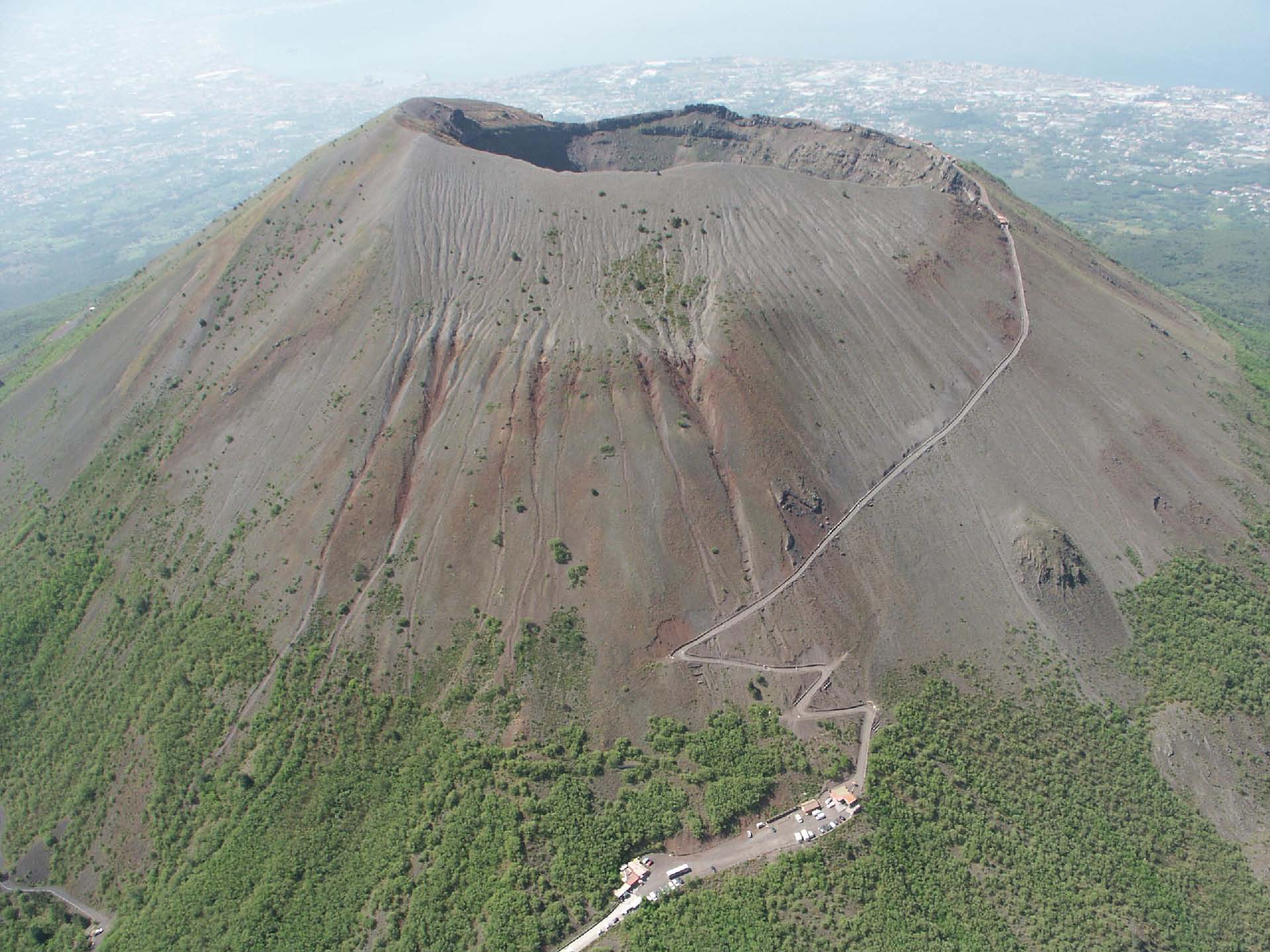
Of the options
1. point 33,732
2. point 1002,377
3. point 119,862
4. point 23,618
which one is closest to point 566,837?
point 119,862

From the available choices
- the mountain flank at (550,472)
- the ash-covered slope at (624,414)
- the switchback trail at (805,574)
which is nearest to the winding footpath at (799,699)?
the switchback trail at (805,574)

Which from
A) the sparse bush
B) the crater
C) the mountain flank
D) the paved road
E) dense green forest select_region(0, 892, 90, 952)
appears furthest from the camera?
the crater

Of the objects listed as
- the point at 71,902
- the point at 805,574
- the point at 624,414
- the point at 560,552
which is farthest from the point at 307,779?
the point at 805,574

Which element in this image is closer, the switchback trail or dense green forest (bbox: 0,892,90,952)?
dense green forest (bbox: 0,892,90,952)

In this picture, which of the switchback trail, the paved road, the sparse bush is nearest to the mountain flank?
the sparse bush

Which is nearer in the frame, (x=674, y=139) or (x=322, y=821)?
(x=322, y=821)

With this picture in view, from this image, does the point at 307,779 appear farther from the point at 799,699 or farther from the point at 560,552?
the point at 799,699

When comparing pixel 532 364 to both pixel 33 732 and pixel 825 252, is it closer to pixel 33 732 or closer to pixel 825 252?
pixel 825 252

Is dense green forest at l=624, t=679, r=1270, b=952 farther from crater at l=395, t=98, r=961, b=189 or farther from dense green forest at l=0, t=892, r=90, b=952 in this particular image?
crater at l=395, t=98, r=961, b=189
